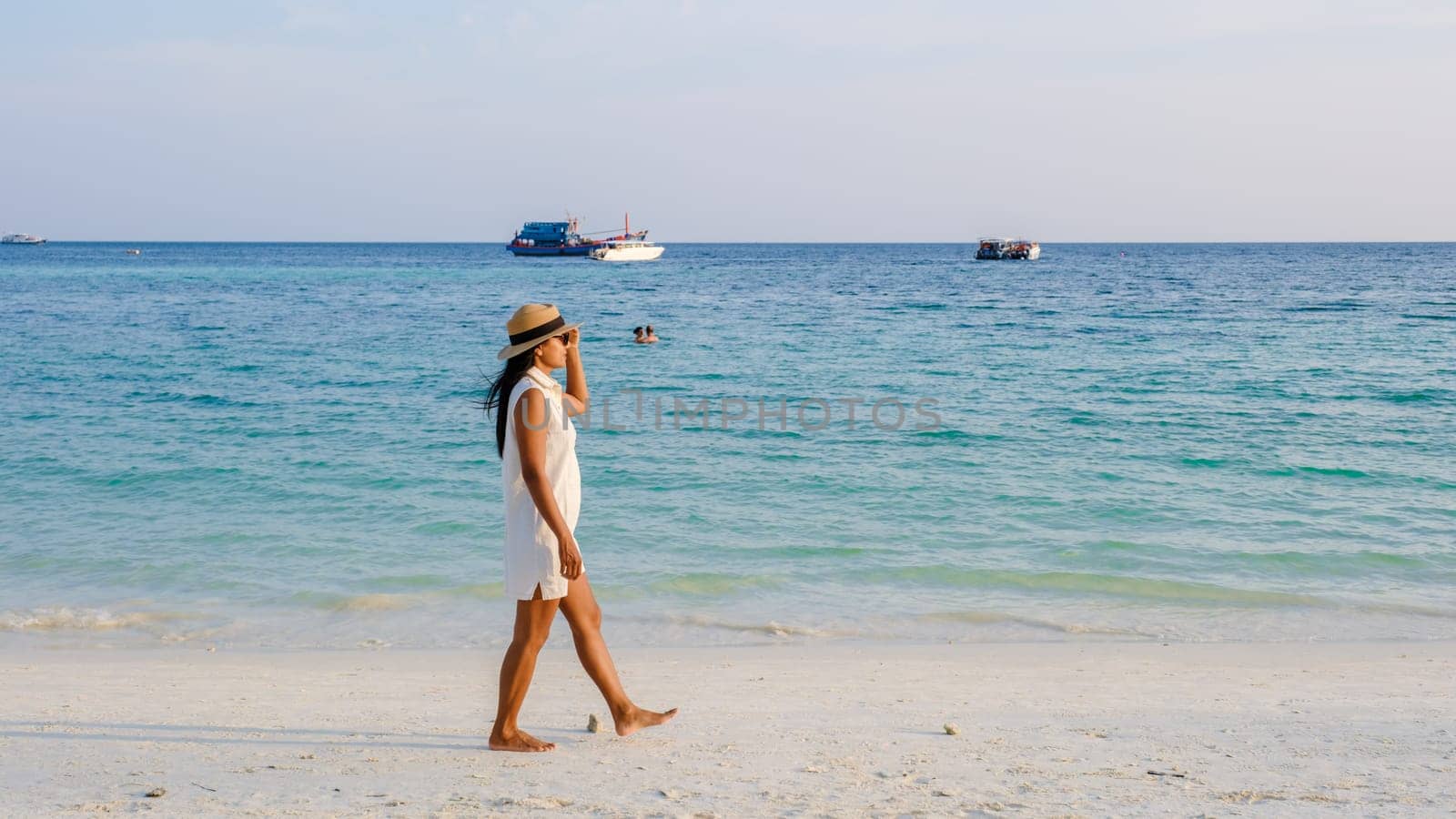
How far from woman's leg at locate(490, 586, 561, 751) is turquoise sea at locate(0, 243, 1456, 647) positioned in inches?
104

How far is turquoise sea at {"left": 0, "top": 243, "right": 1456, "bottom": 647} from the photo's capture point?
7418mm

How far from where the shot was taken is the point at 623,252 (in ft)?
307

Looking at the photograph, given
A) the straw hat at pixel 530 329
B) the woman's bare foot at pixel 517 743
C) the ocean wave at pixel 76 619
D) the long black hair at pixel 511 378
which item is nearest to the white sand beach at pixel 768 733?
the woman's bare foot at pixel 517 743

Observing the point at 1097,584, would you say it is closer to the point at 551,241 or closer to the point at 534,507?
the point at 534,507

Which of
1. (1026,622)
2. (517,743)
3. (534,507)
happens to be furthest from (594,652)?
(1026,622)

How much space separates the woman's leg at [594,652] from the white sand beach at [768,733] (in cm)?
11

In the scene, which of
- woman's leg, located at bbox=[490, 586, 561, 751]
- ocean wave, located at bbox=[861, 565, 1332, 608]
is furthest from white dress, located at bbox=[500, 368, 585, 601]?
ocean wave, located at bbox=[861, 565, 1332, 608]

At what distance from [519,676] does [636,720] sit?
0.56 meters

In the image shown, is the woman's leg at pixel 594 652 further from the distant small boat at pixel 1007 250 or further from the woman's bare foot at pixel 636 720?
the distant small boat at pixel 1007 250

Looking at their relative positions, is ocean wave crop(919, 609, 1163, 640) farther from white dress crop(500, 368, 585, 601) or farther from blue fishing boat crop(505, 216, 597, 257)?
blue fishing boat crop(505, 216, 597, 257)

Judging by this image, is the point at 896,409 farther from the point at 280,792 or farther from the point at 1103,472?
the point at 280,792

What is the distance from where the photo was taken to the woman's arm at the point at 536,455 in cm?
393

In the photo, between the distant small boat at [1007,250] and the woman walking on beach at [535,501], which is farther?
the distant small boat at [1007,250]

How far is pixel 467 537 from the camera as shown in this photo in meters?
9.52
